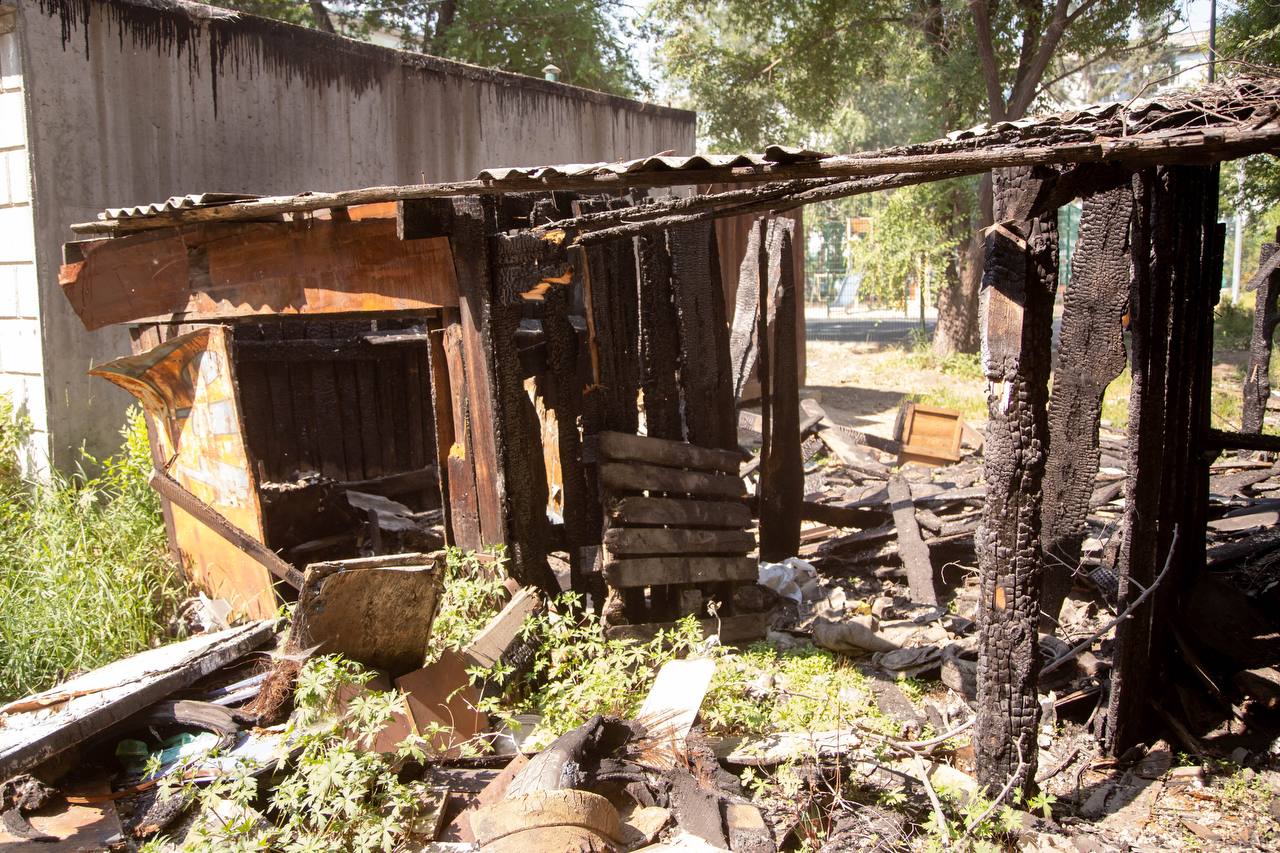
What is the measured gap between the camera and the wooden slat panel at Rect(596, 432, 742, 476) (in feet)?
19.3

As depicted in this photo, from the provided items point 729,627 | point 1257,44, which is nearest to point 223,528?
point 729,627

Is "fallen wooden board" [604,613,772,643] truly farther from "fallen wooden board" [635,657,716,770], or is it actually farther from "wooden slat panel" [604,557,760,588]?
"fallen wooden board" [635,657,716,770]

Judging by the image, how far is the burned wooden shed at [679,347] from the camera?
12.8 feet

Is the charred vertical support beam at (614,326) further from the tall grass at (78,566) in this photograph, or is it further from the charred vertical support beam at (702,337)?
the tall grass at (78,566)

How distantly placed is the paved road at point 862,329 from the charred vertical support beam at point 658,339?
1542cm

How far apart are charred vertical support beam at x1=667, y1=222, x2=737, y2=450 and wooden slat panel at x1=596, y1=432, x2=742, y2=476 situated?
133mm

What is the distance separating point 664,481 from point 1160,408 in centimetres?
286

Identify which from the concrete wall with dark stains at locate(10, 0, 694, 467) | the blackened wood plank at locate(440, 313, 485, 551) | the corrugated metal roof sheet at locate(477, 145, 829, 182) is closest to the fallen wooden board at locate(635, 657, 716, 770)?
the blackened wood plank at locate(440, 313, 485, 551)

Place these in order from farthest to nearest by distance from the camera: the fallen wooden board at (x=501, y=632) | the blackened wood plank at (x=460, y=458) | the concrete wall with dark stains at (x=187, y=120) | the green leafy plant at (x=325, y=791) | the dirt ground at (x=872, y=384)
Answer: the dirt ground at (x=872, y=384) → the concrete wall with dark stains at (x=187, y=120) → the blackened wood plank at (x=460, y=458) → the fallen wooden board at (x=501, y=632) → the green leafy plant at (x=325, y=791)

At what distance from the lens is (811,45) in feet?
56.0

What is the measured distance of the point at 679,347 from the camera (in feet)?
21.1

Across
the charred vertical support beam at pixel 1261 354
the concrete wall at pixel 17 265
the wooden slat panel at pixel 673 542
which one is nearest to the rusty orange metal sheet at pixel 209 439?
the concrete wall at pixel 17 265

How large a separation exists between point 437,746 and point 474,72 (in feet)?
28.0

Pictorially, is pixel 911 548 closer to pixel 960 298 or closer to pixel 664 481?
pixel 664 481
